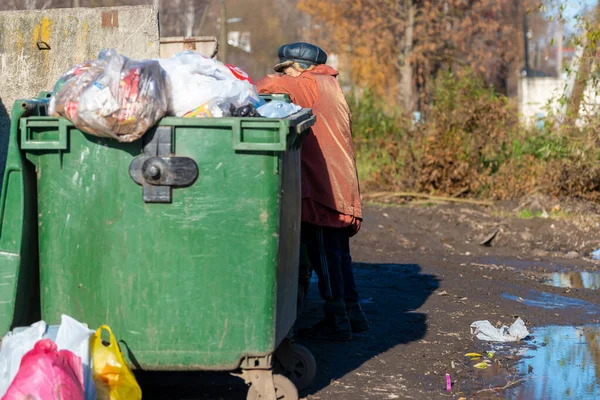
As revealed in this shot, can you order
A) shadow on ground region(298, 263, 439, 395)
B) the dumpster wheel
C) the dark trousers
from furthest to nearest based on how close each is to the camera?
the dark trousers → shadow on ground region(298, 263, 439, 395) → the dumpster wheel

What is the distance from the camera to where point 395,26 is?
77.6ft

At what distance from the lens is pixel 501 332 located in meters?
5.61

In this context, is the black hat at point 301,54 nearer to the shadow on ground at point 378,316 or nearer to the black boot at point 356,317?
the black boot at point 356,317

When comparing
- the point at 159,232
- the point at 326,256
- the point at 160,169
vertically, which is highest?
the point at 160,169

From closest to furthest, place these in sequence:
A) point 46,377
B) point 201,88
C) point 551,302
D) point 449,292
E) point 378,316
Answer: point 46,377 → point 201,88 → point 378,316 → point 551,302 → point 449,292

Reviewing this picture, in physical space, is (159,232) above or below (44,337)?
above

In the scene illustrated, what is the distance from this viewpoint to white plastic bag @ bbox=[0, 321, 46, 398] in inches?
138

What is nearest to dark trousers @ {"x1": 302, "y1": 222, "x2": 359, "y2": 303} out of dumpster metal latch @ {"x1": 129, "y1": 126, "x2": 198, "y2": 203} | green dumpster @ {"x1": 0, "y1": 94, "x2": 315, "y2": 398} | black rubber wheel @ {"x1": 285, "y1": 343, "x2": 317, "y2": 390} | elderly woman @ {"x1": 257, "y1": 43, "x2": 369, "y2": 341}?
elderly woman @ {"x1": 257, "y1": 43, "x2": 369, "y2": 341}

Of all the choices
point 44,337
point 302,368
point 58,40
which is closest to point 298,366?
point 302,368

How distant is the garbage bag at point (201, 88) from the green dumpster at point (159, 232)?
17cm

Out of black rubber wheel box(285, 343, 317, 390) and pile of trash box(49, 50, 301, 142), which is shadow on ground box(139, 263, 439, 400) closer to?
black rubber wheel box(285, 343, 317, 390)

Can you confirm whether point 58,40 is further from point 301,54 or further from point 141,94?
point 141,94

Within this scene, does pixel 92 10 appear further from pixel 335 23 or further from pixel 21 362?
pixel 335 23

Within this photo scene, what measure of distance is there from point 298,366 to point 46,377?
4.68 ft
